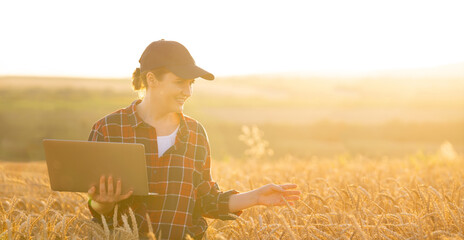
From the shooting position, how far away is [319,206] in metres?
3.30

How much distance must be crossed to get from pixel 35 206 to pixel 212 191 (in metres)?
1.70

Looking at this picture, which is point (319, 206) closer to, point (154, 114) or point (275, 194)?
point (275, 194)

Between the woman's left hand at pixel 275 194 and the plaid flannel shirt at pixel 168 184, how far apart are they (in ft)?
0.72

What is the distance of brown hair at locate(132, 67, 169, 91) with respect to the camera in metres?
2.90

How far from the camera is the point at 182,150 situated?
3.03 metres

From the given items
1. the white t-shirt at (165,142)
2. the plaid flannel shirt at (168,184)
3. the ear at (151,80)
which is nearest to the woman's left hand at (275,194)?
the plaid flannel shirt at (168,184)

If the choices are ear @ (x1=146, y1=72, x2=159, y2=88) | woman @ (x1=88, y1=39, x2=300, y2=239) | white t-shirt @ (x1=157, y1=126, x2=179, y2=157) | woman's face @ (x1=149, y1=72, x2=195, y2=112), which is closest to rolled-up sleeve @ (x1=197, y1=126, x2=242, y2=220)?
woman @ (x1=88, y1=39, x2=300, y2=239)

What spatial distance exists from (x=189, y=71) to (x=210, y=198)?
0.79 metres

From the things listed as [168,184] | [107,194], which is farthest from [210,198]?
[107,194]

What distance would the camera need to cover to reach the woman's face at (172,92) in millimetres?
2869

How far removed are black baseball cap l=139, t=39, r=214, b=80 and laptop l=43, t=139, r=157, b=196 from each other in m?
0.57

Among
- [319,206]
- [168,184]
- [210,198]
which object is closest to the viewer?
[168,184]

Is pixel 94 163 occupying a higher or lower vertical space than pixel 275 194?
higher

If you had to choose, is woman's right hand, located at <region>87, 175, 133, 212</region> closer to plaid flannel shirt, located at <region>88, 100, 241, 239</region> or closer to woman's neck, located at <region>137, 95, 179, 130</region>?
plaid flannel shirt, located at <region>88, 100, 241, 239</region>
